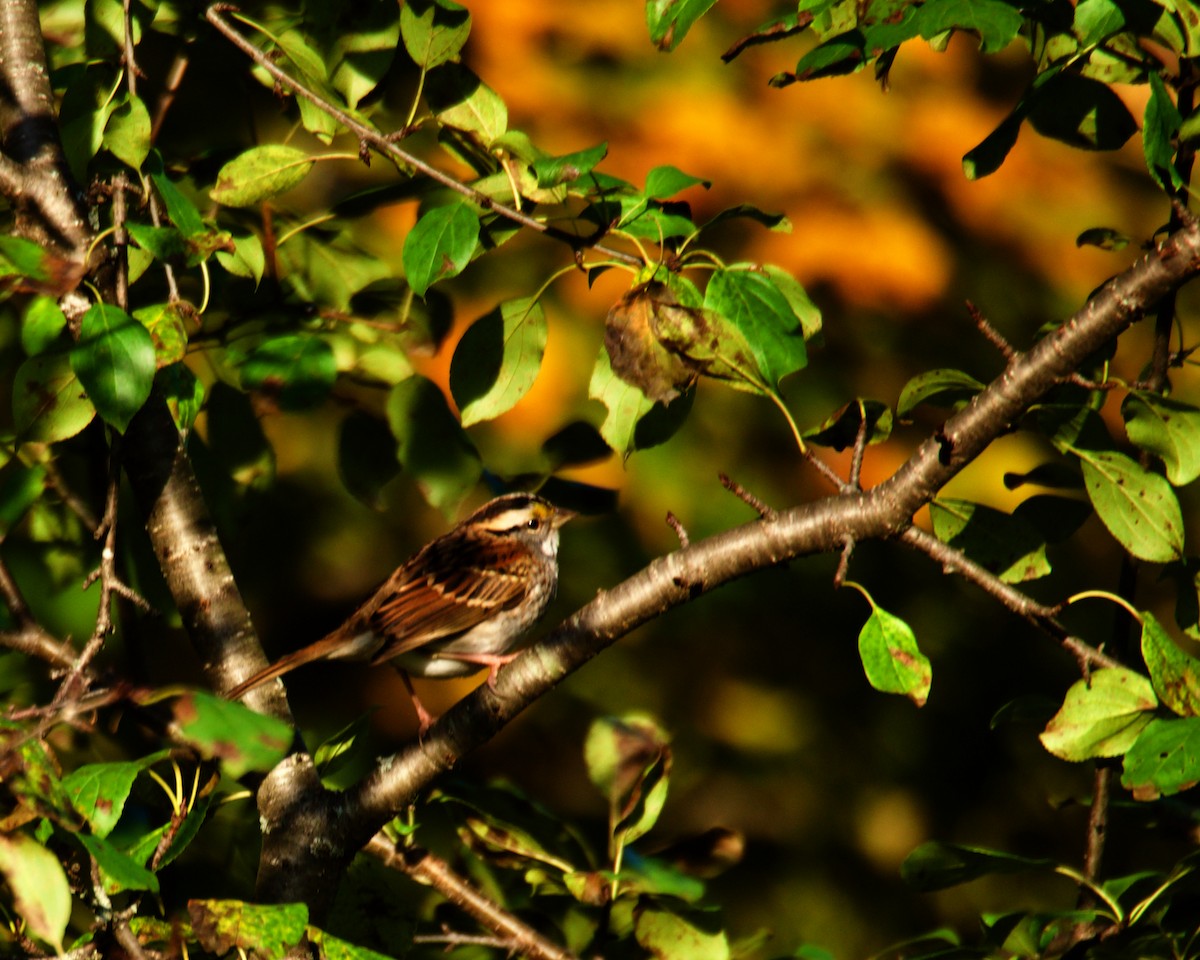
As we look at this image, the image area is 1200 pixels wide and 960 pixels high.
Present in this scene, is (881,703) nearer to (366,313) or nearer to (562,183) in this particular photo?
(366,313)

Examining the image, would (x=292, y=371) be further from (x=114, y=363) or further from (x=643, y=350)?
(x=643, y=350)

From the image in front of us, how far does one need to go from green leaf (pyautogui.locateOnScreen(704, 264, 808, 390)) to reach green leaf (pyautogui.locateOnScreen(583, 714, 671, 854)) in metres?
0.94

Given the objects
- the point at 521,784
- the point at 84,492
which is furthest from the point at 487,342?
the point at 521,784

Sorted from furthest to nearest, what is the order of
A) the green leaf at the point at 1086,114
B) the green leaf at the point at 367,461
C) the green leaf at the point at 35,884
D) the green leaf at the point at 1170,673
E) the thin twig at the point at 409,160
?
the green leaf at the point at 367,461
the green leaf at the point at 1086,114
the thin twig at the point at 409,160
the green leaf at the point at 1170,673
the green leaf at the point at 35,884

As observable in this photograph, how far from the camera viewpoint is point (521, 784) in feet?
15.8

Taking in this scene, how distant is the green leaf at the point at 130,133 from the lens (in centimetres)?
247

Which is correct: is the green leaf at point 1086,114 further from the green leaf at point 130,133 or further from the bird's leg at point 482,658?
the bird's leg at point 482,658

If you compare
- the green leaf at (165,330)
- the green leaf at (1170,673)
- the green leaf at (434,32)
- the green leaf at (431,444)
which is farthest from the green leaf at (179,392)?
the green leaf at (1170,673)

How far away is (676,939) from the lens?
2631 mm

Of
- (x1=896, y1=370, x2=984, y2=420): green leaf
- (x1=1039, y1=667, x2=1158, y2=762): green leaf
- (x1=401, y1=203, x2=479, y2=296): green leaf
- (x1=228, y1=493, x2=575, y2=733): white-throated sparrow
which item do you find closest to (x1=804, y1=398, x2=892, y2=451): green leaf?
(x1=896, y1=370, x2=984, y2=420): green leaf

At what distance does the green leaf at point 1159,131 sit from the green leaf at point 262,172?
1494 mm

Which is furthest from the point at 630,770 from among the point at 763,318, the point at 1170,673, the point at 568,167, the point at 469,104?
the point at 469,104

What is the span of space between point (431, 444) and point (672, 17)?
3.74 ft

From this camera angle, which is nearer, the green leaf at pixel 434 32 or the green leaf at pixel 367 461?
the green leaf at pixel 434 32
